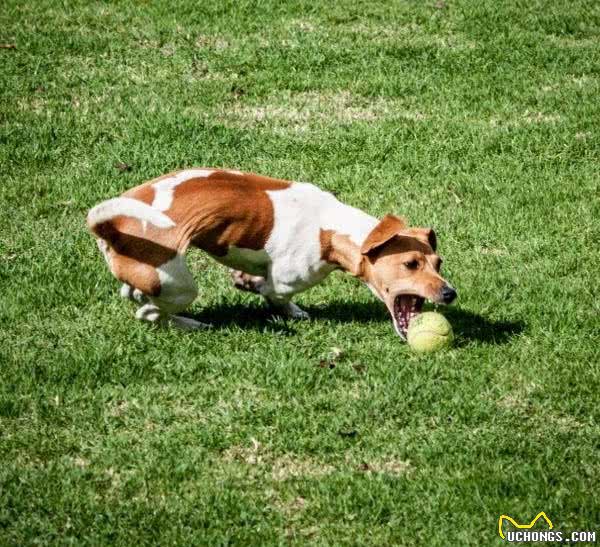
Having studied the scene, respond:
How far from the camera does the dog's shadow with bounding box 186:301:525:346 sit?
664 centimetres

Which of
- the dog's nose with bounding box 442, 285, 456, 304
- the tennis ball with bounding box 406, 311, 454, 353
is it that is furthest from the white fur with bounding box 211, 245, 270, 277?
the dog's nose with bounding box 442, 285, 456, 304

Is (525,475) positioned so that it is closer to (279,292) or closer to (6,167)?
(279,292)

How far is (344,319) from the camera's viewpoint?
6871 mm


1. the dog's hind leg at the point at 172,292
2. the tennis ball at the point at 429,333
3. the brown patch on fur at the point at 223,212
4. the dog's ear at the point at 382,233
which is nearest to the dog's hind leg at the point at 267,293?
the brown patch on fur at the point at 223,212

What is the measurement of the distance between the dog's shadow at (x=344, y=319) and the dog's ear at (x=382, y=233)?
710 millimetres

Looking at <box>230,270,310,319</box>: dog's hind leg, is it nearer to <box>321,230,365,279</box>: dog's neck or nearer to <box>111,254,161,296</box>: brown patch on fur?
<box>321,230,365,279</box>: dog's neck

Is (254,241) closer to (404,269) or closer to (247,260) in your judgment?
(247,260)

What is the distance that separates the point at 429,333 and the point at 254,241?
3.66 feet

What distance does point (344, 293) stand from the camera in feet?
23.7

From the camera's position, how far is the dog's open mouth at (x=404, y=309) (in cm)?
634

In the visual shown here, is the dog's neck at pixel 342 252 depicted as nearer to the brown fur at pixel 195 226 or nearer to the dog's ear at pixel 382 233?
the dog's ear at pixel 382 233

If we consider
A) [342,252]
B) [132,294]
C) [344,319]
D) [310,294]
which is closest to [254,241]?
[342,252]

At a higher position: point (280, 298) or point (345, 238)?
point (345, 238)

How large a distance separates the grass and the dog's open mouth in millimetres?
128
